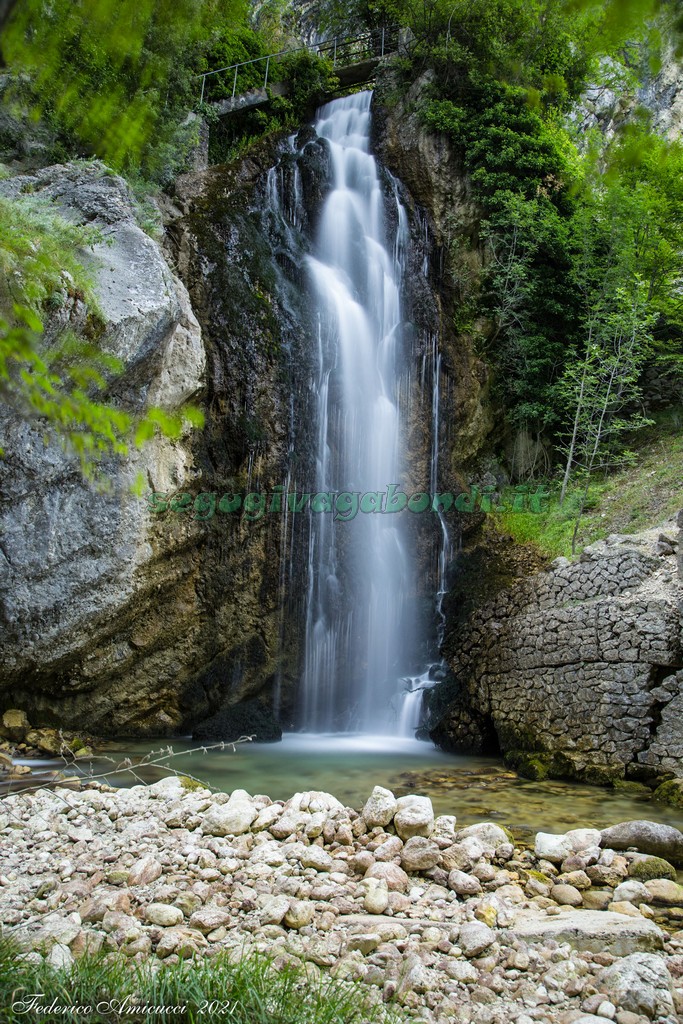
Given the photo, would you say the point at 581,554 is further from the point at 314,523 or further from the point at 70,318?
the point at 70,318

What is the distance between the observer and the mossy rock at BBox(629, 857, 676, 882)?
4.77 m

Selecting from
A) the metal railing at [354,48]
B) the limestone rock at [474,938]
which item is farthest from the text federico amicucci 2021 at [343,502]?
the metal railing at [354,48]

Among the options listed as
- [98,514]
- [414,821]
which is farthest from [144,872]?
[98,514]

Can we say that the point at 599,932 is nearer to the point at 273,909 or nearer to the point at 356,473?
the point at 273,909

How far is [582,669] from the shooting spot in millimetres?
8234

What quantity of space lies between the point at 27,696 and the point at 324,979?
7137mm

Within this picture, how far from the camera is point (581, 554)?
9250mm

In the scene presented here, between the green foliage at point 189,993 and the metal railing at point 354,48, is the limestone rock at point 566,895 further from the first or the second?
the metal railing at point 354,48

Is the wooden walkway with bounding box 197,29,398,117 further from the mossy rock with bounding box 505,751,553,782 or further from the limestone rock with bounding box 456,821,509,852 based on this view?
the limestone rock with bounding box 456,821,509,852

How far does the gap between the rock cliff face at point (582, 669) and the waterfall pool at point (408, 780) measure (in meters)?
0.38

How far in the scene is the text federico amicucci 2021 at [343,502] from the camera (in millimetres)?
9570

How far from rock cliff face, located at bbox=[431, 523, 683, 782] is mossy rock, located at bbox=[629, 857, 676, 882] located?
2.64 meters

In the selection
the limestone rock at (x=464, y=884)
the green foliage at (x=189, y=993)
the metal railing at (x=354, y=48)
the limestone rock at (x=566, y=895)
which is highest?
the metal railing at (x=354, y=48)

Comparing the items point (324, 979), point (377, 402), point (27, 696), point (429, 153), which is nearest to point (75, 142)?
point (377, 402)
